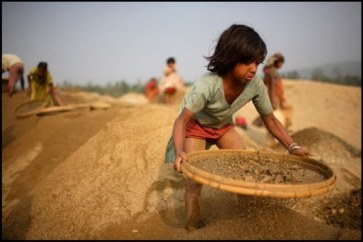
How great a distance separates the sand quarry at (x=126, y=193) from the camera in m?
2.03

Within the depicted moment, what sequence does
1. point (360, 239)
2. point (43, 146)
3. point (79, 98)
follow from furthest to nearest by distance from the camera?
point (79, 98) → point (43, 146) → point (360, 239)

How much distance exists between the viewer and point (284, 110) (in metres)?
5.49

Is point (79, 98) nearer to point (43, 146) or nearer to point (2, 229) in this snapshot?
point (43, 146)

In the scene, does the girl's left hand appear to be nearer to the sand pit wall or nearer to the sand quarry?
the sand quarry

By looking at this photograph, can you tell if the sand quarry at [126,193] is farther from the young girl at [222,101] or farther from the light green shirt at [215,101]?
the light green shirt at [215,101]

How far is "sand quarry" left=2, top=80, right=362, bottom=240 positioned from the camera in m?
2.03

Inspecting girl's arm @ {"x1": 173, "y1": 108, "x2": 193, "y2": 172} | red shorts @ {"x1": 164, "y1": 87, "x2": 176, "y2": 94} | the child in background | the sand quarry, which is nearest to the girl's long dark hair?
girl's arm @ {"x1": 173, "y1": 108, "x2": 193, "y2": 172}

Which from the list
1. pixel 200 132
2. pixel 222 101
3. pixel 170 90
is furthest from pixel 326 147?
pixel 170 90

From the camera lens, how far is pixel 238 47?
1735 millimetres

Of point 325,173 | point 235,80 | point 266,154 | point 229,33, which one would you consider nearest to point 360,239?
point 325,173

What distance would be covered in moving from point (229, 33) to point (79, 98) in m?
8.47

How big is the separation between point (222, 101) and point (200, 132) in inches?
12.7

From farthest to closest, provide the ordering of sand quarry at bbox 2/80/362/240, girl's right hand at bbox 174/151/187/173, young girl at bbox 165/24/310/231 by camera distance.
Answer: sand quarry at bbox 2/80/362/240 → young girl at bbox 165/24/310/231 → girl's right hand at bbox 174/151/187/173

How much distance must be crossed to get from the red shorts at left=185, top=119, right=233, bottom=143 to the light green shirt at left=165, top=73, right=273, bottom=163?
0.11 feet
